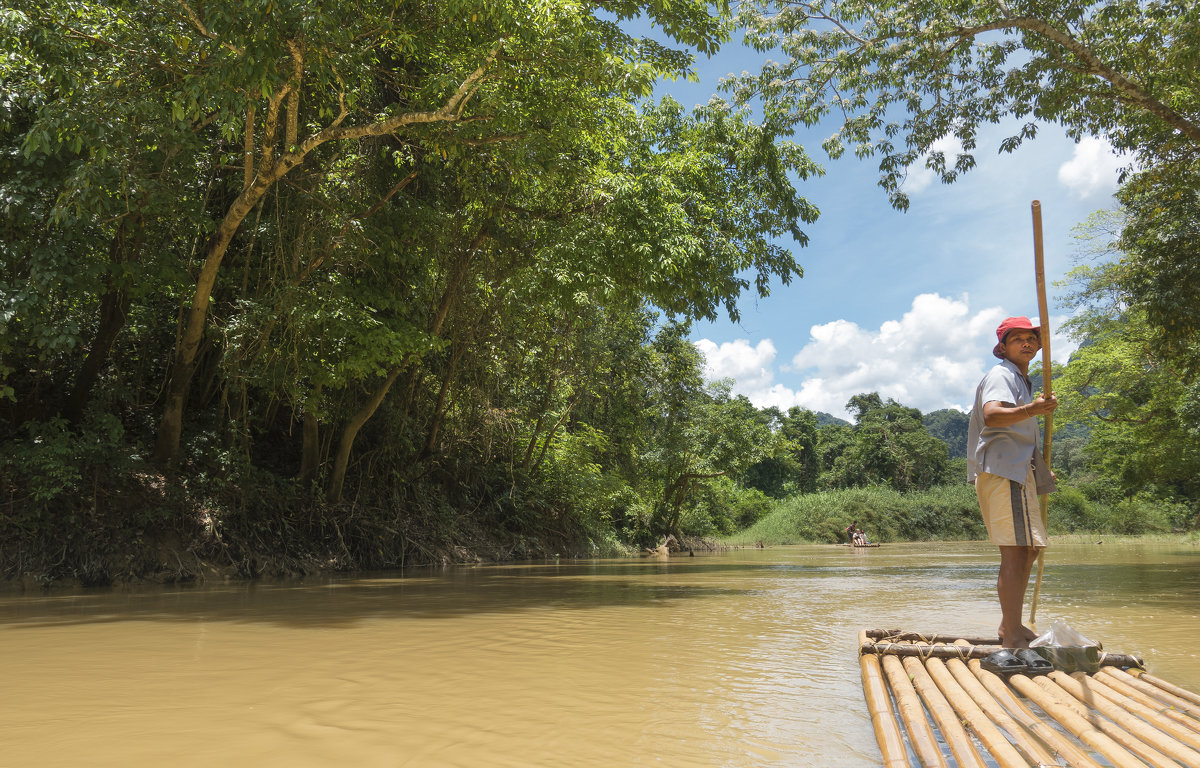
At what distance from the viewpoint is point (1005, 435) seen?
3811 mm

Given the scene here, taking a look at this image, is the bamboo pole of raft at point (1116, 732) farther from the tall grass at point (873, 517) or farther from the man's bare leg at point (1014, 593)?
the tall grass at point (873, 517)

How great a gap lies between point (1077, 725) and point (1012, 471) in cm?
170

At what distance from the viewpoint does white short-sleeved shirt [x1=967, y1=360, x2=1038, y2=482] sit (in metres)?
3.75

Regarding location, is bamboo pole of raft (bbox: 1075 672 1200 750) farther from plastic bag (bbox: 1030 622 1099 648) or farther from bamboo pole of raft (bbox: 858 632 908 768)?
bamboo pole of raft (bbox: 858 632 908 768)

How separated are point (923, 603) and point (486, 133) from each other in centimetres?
693

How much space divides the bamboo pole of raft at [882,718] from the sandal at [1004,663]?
43 centimetres

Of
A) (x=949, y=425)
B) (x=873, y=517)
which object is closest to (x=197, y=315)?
(x=873, y=517)

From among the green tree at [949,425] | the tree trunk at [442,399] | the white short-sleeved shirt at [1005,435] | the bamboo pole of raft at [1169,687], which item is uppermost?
the green tree at [949,425]

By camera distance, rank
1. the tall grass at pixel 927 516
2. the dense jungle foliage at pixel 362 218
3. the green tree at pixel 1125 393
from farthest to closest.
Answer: the tall grass at pixel 927 516, the green tree at pixel 1125 393, the dense jungle foliage at pixel 362 218

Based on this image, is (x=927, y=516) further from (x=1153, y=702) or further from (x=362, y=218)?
(x=1153, y=702)

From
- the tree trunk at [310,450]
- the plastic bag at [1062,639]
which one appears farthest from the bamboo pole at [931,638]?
the tree trunk at [310,450]

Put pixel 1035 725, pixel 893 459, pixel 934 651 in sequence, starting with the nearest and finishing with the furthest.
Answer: pixel 1035 725 < pixel 934 651 < pixel 893 459

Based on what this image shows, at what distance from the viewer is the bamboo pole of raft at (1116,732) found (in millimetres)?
1926

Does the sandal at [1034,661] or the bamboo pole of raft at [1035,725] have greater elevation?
the sandal at [1034,661]
